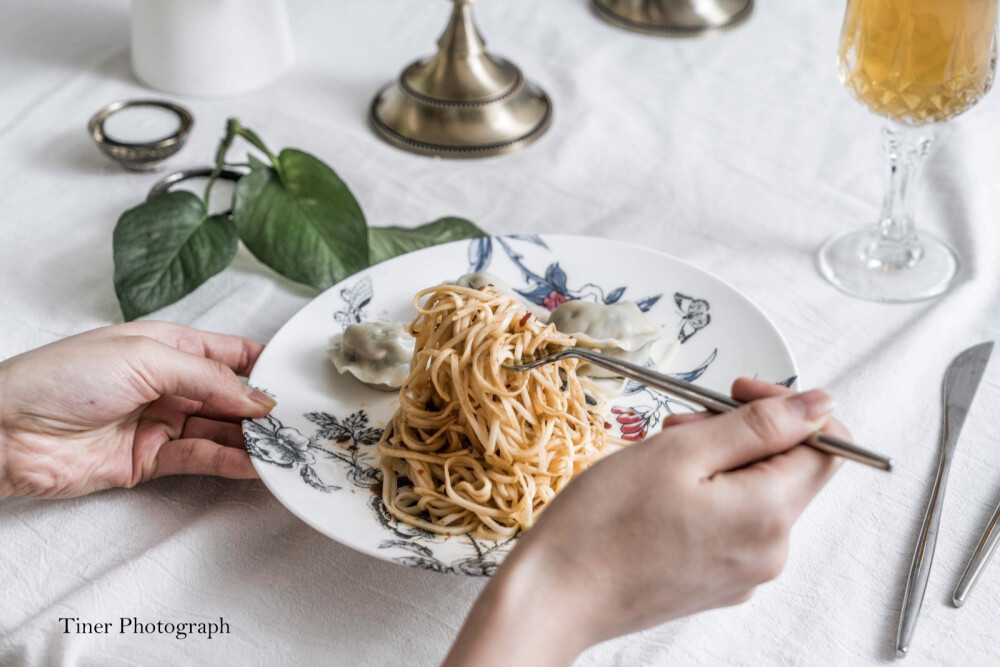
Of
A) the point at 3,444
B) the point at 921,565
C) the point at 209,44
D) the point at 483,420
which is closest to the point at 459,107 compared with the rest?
the point at 209,44

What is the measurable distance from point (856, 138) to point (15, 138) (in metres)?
1.36

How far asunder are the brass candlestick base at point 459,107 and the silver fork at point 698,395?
0.68 m

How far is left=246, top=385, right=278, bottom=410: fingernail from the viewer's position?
40.5 inches

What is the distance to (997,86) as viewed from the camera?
169 cm

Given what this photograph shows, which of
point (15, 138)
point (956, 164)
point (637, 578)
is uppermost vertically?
point (637, 578)

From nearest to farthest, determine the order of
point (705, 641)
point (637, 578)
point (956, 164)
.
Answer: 1. point (637, 578)
2. point (705, 641)
3. point (956, 164)

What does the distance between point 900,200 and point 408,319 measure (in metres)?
0.68

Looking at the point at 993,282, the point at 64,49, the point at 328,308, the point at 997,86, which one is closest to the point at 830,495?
the point at 993,282

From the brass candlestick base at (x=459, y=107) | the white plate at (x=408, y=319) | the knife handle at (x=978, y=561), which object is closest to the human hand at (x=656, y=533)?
the white plate at (x=408, y=319)

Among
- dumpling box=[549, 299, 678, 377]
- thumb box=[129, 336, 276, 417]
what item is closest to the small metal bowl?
thumb box=[129, 336, 276, 417]

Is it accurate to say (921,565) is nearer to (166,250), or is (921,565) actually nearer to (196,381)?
(196,381)

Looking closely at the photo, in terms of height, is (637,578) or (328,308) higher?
(637,578)

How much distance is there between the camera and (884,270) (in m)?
1.33

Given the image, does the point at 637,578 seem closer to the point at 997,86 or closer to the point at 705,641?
the point at 705,641
